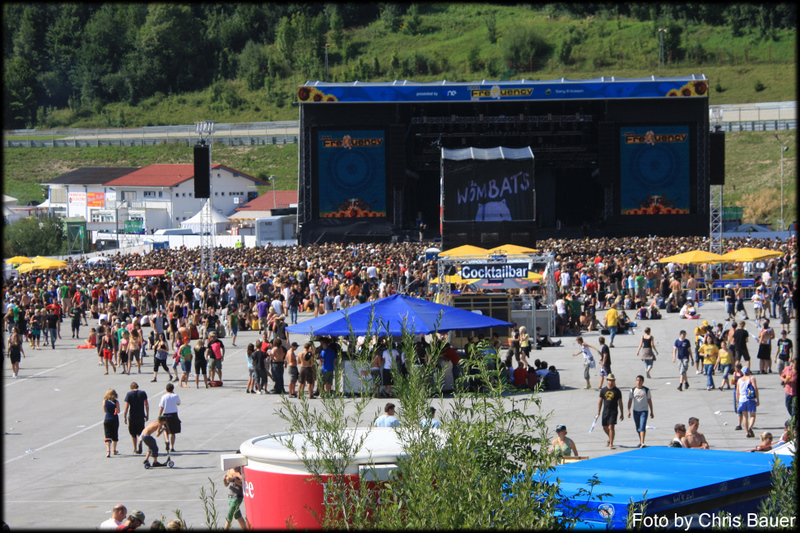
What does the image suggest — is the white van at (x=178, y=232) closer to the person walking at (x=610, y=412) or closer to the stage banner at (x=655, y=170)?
the stage banner at (x=655, y=170)

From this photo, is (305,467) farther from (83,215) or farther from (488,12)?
(488,12)

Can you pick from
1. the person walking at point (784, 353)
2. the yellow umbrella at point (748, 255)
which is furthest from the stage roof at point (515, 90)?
A: the person walking at point (784, 353)

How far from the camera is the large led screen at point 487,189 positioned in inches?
1607

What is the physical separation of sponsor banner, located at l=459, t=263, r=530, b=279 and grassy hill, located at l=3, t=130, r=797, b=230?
45602mm

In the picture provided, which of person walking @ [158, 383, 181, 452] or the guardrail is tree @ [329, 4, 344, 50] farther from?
person walking @ [158, 383, 181, 452]

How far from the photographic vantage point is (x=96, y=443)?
45.7 feet

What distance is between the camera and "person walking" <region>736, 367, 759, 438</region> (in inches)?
508

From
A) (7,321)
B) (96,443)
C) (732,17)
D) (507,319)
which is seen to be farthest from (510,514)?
(732,17)

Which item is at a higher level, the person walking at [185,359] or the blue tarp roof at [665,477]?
the blue tarp roof at [665,477]

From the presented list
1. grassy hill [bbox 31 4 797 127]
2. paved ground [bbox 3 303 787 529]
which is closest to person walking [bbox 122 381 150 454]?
paved ground [bbox 3 303 787 529]

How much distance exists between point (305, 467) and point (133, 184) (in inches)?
2691

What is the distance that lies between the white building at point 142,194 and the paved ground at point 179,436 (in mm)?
47534

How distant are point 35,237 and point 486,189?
114 feet

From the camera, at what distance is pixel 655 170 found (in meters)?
45.6
